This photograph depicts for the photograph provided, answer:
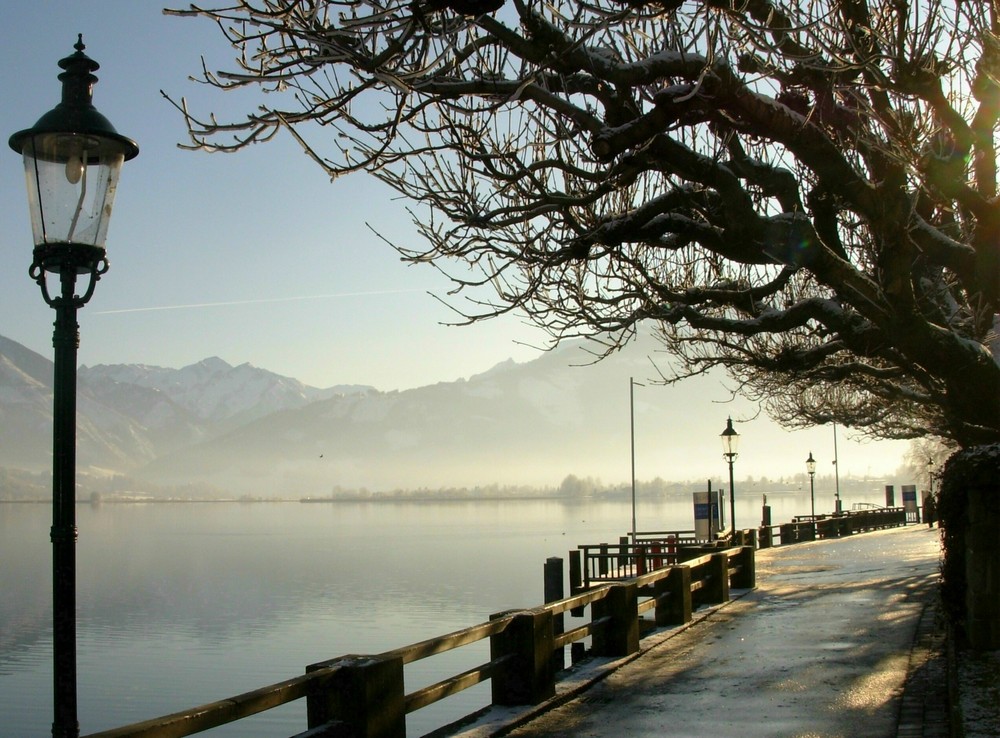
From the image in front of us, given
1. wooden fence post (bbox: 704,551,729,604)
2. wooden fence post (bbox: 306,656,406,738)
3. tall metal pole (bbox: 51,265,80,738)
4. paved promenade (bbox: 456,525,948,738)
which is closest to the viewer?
tall metal pole (bbox: 51,265,80,738)

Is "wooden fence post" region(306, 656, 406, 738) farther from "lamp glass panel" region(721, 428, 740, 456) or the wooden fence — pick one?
"lamp glass panel" region(721, 428, 740, 456)

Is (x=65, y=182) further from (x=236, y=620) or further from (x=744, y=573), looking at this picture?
(x=236, y=620)

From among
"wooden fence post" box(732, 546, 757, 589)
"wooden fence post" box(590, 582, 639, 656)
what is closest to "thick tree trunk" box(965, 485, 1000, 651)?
"wooden fence post" box(590, 582, 639, 656)

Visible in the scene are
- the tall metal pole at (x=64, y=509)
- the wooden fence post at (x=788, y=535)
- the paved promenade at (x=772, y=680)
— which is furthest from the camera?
the wooden fence post at (x=788, y=535)

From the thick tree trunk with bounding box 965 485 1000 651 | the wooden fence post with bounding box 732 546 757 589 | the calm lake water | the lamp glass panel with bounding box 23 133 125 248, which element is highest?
the lamp glass panel with bounding box 23 133 125 248

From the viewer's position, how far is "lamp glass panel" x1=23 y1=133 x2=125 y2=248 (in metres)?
6.46

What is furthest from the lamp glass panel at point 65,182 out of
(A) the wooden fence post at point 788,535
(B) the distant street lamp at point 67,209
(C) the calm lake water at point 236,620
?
(A) the wooden fence post at point 788,535

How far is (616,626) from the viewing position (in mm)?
13664

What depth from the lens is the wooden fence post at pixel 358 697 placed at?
7898 mm

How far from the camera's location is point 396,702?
848 cm

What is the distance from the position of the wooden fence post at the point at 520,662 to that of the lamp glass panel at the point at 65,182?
6085mm

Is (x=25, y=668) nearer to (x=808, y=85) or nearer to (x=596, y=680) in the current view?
(x=596, y=680)

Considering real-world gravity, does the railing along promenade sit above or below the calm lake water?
above

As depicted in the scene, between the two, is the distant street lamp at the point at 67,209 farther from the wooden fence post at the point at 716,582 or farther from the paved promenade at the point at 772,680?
the wooden fence post at the point at 716,582
